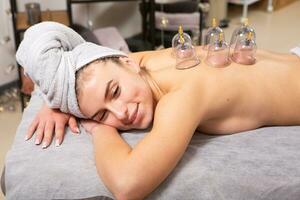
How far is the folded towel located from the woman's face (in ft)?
0.13

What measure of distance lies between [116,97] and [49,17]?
5.31ft

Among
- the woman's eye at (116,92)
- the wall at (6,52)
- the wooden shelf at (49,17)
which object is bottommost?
the wall at (6,52)

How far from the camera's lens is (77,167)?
1.17m

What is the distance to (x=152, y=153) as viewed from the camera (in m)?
1.07

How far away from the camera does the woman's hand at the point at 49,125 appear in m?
1.29

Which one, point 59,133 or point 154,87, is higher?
point 154,87

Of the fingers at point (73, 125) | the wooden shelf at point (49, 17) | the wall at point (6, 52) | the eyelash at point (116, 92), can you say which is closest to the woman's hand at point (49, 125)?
the fingers at point (73, 125)

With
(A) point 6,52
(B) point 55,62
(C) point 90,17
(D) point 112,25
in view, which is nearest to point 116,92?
(B) point 55,62

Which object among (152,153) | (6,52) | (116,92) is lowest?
(6,52)

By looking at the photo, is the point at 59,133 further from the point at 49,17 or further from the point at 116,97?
the point at 49,17

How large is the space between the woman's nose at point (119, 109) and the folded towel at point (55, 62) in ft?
0.39

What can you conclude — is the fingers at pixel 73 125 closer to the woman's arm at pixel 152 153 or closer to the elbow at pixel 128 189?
the woman's arm at pixel 152 153

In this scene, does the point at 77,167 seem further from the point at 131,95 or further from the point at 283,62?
the point at 283,62

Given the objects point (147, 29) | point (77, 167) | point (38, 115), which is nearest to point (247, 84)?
point (77, 167)
